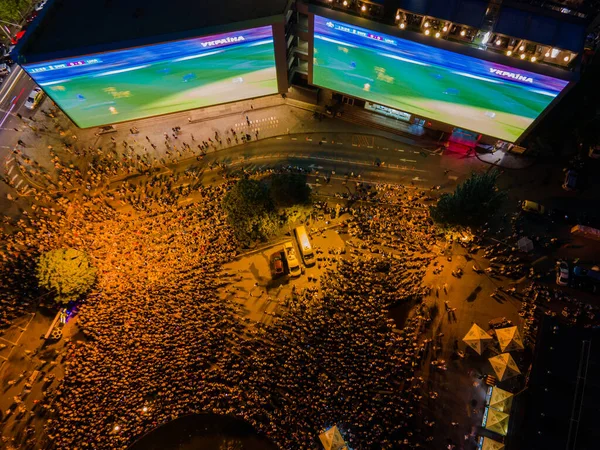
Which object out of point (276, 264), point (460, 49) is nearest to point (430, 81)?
point (460, 49)

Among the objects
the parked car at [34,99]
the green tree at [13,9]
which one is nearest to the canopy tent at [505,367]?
the parked car at [34,99]

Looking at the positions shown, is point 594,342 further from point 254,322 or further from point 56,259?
point 56,259

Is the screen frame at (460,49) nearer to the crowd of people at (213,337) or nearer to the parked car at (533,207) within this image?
the parked car at (533,207)

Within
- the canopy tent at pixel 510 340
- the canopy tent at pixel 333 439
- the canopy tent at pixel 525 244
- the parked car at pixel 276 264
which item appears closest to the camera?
the canopy tent at pixel 333 439

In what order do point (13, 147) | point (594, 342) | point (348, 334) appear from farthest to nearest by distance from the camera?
point (13, 147) < point (348, 334) < point (594, 342)

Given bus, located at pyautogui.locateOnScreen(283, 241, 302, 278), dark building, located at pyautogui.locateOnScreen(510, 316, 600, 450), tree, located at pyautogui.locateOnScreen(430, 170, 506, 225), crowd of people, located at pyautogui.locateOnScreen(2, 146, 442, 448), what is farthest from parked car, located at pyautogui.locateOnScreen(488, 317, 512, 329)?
bus, located at pyautogui.locateOnScreen(283, 241, 302, 278)

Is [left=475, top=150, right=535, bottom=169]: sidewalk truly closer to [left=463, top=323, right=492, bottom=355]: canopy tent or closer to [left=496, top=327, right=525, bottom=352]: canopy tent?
[left=496, top=327, right=525, bottom=352]: canopy tent

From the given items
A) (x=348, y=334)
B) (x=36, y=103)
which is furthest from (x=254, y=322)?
(x=36, y=103)
